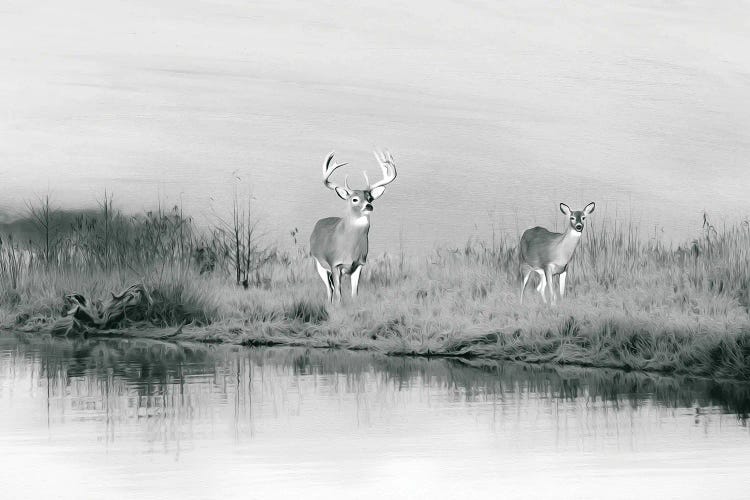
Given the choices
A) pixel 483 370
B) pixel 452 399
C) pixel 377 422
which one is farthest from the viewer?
pixel 483 370

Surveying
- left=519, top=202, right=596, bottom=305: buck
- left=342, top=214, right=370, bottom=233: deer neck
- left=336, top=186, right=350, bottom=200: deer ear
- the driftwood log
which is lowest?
the driftwood log

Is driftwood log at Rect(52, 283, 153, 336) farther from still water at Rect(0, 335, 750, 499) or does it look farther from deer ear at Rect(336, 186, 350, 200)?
still water at Rect(0, 335, 750, 499)

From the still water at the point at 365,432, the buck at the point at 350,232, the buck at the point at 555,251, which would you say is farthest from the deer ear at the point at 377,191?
the still water at the point at 365,432

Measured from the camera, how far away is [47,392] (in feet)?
39.4

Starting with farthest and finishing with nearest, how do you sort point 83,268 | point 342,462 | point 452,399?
point 83,268, point 452,399, point 342,462

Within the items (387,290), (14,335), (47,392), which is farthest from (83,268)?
(47,392)

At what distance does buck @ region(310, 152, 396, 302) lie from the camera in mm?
19078

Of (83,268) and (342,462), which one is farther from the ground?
(83,268)

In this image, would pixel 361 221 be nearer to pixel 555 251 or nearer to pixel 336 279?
pixel 336 279

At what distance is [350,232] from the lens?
1925 cm

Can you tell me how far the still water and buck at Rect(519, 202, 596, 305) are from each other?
478 centimetres

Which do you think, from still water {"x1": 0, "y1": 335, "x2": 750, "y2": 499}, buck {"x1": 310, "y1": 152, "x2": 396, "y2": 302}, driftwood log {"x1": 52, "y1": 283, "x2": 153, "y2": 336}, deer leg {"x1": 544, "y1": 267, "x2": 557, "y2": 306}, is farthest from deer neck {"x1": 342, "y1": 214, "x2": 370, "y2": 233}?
still water {"x1": 0, "y1": 335, "x2": 750, "y2": 499}

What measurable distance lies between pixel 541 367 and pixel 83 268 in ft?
39.0

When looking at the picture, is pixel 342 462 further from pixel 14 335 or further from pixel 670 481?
pixel 14 335
